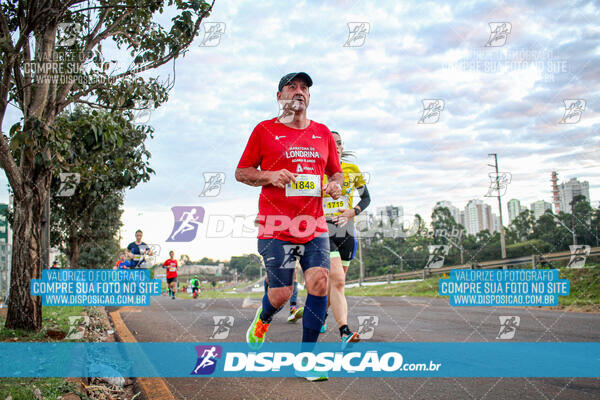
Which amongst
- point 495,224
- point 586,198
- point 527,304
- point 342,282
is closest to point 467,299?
point 527,304

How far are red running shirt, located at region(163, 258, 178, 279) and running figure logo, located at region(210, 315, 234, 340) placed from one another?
10152mm

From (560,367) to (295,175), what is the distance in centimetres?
283

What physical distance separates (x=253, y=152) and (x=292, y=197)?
498mm

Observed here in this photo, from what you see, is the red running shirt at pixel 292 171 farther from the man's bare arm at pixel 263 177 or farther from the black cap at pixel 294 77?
the black cap at pixel 294 77

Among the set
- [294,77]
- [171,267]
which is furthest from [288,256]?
[171,267]

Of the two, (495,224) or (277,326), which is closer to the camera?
(277,326)

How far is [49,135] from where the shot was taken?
5.95m

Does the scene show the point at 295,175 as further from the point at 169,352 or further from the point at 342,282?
the point at 169,352

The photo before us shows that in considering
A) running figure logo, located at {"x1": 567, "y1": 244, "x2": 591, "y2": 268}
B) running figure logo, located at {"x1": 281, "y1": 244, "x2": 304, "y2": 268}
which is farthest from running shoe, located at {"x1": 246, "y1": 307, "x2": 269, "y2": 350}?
running figure logo, located at {"x1": 567, "y1": 244, "x2": 591, "y2": 268}

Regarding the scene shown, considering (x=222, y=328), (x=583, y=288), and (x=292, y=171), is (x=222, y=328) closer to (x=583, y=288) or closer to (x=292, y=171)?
(x=292, y=171)

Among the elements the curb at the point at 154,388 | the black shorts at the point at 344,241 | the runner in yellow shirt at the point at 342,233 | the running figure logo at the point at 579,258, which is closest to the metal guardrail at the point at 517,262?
the running figure logo at the point at 579,258

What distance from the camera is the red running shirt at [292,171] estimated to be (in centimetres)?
374

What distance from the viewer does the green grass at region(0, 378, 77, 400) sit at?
316 cm

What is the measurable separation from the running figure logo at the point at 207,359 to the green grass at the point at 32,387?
1086 millimetres
